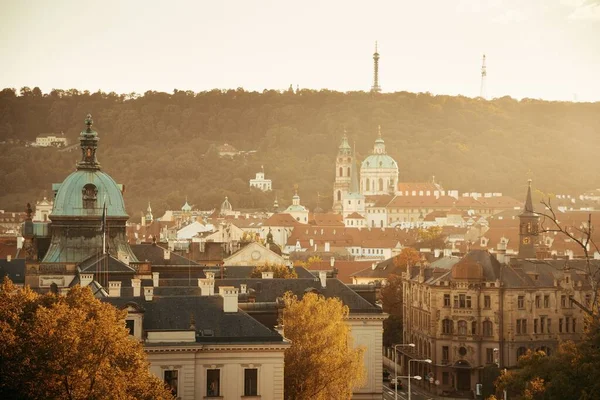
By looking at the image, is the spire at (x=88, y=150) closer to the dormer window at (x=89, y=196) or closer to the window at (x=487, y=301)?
the dormer window at (x=89, y=196)

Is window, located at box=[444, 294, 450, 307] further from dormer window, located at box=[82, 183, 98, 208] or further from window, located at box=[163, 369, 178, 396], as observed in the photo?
window, located at box=[163, 369, 178, 396]

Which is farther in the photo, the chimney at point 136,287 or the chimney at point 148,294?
the chimney at point 136,287

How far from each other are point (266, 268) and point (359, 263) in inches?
2560

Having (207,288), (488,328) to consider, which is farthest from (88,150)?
(488,328)

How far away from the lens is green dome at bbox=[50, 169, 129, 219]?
81938 mm

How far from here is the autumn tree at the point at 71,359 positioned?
50094 mm

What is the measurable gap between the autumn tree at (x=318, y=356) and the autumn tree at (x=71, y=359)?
12299 mm

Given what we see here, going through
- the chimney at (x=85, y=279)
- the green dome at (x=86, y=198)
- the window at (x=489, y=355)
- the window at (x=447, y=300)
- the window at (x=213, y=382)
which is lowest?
the window at (x=489, y=355)

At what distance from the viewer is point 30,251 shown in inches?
3287

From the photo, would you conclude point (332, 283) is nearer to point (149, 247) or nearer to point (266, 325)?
point (266, 325)

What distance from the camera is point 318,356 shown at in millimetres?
64438

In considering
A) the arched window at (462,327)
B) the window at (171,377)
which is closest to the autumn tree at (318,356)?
the window at (171,377)

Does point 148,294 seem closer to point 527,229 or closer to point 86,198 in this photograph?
point 86,198

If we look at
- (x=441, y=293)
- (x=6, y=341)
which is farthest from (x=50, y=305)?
(x=441, y=293)
